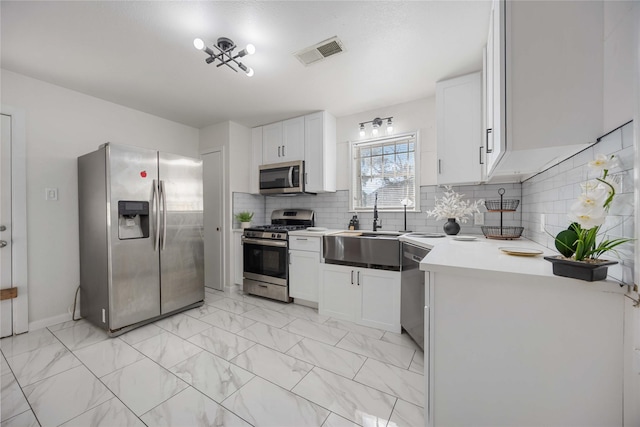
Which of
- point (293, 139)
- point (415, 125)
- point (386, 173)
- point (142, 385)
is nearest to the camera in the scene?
point (142, 385)

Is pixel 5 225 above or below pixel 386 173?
below

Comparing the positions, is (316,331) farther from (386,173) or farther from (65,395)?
(386,173)

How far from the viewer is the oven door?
3.02m

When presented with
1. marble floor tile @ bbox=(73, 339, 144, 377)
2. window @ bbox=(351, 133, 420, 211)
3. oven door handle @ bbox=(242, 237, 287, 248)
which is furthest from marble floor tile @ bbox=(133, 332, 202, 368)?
window @ bbox=(351, 133, 420, 211)

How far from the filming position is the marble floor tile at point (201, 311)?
2.70 meters

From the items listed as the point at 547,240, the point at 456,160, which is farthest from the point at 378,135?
the point at 547,240

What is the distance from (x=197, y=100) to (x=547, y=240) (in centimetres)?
355

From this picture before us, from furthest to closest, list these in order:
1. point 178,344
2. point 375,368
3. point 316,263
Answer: point 316,263 < point 178,344 < point 375,368

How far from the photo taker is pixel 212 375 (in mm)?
1692

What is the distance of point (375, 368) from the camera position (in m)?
1.76

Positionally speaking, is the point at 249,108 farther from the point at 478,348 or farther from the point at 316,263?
the point at 478,348

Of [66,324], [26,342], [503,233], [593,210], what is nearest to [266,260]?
[66,324]

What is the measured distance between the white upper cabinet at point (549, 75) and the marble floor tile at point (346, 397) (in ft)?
4.97

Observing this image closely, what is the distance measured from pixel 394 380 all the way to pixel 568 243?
1.33m
